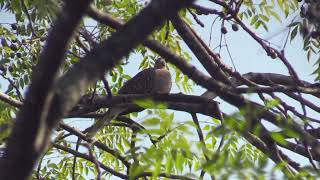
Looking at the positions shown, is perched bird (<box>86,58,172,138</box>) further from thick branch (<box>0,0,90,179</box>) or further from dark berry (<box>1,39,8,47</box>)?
thick branch (<box>0,0,90,179</box>)

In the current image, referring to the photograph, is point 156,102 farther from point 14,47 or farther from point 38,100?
point 14,47

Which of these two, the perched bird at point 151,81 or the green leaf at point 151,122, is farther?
the perched bird at point 151,81

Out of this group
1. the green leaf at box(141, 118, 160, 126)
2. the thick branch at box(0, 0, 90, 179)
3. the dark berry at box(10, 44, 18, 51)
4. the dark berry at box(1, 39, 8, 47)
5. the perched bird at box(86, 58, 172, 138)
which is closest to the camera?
the thick branch at box(0, 0, 90, 179)

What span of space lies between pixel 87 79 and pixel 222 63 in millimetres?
2746

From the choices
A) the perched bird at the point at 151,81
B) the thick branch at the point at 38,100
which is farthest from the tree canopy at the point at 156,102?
the perched bird at the point at 151,81

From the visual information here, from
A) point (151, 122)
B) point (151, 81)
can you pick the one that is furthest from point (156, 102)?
point (151, 81)

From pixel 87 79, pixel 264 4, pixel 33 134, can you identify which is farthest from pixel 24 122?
pixel 264 4

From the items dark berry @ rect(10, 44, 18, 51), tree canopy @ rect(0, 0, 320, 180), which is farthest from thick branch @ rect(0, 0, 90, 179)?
dark berry @ rect(10, 44, 18, 51)

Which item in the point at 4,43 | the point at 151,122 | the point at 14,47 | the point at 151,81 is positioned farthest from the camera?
the point at 151,81

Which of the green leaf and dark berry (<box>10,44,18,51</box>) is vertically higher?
dark berry (<box>10,44,18,51</box>)

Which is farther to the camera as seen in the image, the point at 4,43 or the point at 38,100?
the point at 4,43

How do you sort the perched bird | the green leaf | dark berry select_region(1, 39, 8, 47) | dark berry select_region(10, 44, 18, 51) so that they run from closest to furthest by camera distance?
the green leaf → dark berry select_region(10, 44, 18, 51) → dark berry select_region(1, 39, 8, 47) → the perched bird

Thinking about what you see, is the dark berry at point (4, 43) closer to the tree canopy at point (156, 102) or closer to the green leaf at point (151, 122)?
the tree canopy at point (156, 102)

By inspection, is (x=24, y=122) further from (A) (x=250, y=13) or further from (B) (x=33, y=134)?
(A) (x=250, y=13)
